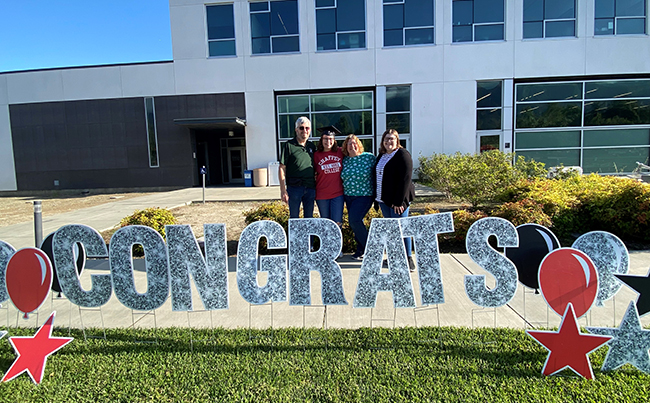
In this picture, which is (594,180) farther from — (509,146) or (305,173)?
(509,146)

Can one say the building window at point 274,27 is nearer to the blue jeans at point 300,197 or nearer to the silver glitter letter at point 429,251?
the blue jeans at point 300,197

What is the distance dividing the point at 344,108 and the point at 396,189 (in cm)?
1384

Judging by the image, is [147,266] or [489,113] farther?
[489,113]

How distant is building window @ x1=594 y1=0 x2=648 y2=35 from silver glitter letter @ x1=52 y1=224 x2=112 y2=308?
20.8 m

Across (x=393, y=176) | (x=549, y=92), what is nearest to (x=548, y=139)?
(x=549, y=92)

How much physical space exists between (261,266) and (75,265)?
1463 millimetres

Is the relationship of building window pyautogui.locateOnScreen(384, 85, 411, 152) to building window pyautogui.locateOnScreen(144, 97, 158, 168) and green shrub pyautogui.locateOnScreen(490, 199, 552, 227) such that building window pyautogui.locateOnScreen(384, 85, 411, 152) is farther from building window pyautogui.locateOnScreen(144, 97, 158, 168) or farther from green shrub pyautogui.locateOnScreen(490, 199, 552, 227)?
green shrub pyautogui.locateOnScreen(490, 199, 552, 227)

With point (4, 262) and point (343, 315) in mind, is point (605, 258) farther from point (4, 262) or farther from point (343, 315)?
point (4, 262)

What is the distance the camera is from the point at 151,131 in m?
17.4

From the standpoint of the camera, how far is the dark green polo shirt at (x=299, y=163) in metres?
4.12

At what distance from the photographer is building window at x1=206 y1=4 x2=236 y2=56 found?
1636 cm

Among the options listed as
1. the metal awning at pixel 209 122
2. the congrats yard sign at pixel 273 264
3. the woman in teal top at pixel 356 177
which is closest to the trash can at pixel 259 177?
the metal awning at pixel 209 122

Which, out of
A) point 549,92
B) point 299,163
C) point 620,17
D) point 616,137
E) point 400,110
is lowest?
point 299,163

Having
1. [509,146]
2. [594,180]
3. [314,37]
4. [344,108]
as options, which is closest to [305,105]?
[344,108]
